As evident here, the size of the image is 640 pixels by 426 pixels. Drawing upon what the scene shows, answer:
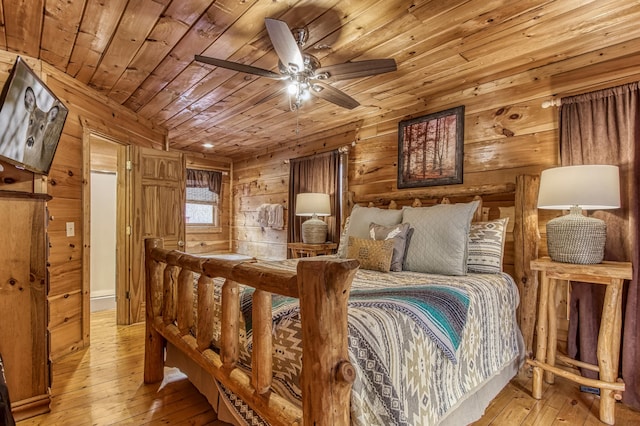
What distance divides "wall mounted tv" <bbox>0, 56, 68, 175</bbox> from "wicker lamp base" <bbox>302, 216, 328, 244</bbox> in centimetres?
239

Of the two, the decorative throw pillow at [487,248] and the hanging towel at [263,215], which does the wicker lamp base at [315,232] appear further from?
the decorative throw pillow at [487,248]

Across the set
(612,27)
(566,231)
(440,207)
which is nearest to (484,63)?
(612,27)

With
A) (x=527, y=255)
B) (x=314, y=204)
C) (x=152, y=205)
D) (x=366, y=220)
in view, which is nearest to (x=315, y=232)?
(x=314, y=204)

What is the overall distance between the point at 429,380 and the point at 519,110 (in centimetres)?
226

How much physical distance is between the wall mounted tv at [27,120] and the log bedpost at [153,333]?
2.86ft

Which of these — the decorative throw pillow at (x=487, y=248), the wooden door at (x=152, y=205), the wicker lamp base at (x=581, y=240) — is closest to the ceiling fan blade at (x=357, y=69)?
the decorative throw pillow at (x=487, y=248)

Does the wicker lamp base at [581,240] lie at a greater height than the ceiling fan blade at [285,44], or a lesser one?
lesser

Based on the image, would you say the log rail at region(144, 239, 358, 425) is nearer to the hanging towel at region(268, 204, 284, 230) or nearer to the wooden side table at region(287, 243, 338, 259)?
the wooden side table at region(287, 243, 338, 259)

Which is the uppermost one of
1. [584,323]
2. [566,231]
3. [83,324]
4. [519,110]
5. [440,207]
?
[519,110]

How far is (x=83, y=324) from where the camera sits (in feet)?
9.23

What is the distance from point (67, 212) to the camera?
270 centimetres

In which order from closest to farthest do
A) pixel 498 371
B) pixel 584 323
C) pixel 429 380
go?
pixel 429 380 < pixel 498 371 < pixel 584 323

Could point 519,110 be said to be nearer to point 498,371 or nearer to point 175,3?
point 498,371

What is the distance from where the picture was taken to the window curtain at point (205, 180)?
5.60 metres
